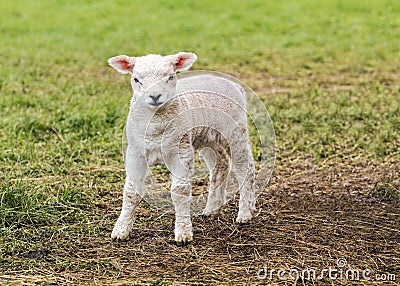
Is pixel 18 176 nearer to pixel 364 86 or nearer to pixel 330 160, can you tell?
pixel 330 160

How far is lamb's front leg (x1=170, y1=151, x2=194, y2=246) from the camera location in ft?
17.1

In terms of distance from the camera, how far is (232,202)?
248 inches

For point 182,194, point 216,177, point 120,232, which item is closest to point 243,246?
point 182,194

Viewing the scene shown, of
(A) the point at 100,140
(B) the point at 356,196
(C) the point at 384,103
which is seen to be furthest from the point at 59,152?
(C) the point at 384,103

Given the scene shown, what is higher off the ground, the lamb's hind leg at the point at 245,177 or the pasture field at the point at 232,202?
the lamb's hind leg at the point at 245,177

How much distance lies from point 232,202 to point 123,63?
1.71m

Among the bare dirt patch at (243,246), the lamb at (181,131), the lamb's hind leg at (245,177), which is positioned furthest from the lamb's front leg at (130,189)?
the lamb's hind leg at (245,177)

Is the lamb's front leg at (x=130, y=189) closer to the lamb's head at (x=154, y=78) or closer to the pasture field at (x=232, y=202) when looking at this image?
the pasture field at (x=232, y=202)

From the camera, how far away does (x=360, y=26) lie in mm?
14609

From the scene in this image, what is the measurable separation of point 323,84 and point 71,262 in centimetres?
655

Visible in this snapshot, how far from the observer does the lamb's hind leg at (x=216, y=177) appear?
5836 mm

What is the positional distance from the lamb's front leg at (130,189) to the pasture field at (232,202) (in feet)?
0.33

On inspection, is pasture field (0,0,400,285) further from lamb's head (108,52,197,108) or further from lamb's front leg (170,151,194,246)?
lamb's head (108,52,197,108)

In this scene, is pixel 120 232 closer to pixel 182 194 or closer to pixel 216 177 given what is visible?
pixel 182 194
